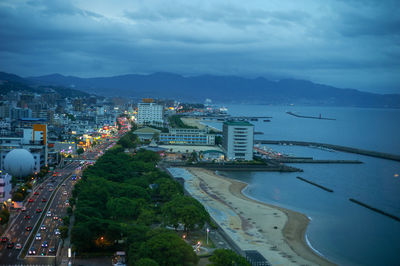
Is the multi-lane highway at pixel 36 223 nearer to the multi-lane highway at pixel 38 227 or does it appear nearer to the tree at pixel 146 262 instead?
the multi-lane highway at pixel 38 227

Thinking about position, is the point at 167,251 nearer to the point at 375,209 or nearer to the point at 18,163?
the point at 375,209

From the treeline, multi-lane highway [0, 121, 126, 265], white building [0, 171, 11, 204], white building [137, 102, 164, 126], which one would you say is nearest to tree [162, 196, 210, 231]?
the treeline

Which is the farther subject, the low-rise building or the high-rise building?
the high-rise building

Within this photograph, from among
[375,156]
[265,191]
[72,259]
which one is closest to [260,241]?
[72,259]

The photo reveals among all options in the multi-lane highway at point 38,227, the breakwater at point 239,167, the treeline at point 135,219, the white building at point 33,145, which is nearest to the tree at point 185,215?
the treeline at point 135,219

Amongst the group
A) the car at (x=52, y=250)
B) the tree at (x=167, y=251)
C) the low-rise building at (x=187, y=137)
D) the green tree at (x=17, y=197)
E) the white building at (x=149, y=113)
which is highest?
the white building at (x=149, y=113)

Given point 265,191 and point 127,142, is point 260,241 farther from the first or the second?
point 127,142

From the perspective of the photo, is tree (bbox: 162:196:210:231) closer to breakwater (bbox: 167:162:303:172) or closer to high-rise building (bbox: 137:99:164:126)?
breakwater (bbox: 167:162:303:172)
